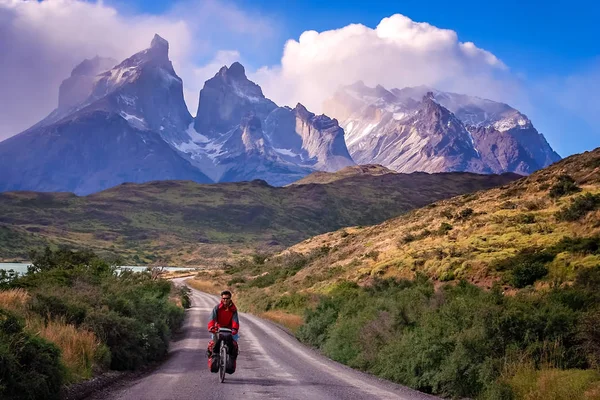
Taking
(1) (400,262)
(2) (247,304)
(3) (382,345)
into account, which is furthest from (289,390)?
(2) (247,304)

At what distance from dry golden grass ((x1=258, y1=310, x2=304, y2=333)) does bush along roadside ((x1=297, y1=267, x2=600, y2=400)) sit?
16271mm

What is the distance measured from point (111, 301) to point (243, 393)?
795cm

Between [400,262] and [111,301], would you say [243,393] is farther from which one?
Result: [400,262]

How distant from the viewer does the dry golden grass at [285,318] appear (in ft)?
128

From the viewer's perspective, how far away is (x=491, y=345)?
15.1 meters

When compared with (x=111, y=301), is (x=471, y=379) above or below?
below

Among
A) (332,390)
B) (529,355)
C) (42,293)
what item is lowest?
(332,390)

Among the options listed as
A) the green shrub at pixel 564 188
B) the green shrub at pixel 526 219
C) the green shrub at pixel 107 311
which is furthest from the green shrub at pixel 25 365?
the green shrub at pixel 564 188

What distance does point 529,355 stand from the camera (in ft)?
47.4

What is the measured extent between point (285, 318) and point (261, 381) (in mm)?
27061

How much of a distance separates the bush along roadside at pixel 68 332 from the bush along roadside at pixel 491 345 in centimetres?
817

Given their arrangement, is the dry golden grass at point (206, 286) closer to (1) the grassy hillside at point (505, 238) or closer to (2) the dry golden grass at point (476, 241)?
(2) the dry golden grass at point (476, 241)

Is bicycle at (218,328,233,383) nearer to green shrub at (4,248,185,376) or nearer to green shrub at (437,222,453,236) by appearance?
green shrub at (4,248,185,376)

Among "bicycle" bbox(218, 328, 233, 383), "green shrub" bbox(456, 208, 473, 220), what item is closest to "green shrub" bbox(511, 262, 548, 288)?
"bicycle" bbox(218, 328, 233, 383)
